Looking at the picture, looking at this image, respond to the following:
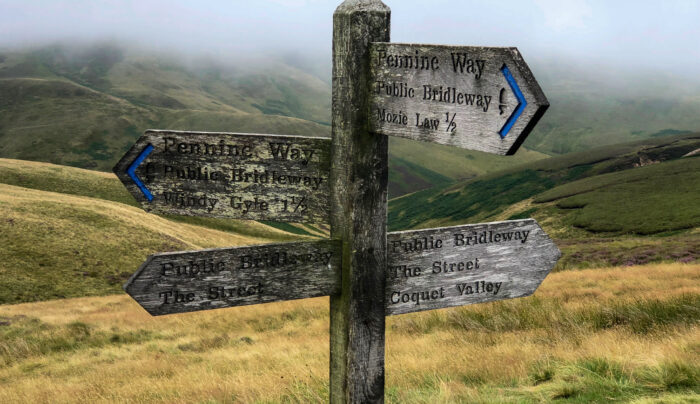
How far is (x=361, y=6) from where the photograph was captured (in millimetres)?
3352

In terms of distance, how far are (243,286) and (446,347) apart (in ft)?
15.0

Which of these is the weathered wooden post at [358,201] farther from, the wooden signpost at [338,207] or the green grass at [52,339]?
the green grass at [52,339]

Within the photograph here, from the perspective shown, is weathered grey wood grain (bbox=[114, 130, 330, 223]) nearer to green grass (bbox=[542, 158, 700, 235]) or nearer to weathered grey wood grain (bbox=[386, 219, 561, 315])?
weathered grey wood grain (bbox=[386, 219, 561, 315])

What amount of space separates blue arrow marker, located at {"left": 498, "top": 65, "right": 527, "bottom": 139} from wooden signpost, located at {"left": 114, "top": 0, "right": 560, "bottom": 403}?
1.62 feet

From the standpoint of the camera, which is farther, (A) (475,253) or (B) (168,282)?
(A) (475,253)

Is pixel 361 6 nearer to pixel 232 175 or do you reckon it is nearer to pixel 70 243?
pixel 232 175

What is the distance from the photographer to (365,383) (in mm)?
3602

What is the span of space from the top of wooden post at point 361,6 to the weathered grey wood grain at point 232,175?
80 centimetres

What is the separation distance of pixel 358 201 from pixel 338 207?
0.52 feet

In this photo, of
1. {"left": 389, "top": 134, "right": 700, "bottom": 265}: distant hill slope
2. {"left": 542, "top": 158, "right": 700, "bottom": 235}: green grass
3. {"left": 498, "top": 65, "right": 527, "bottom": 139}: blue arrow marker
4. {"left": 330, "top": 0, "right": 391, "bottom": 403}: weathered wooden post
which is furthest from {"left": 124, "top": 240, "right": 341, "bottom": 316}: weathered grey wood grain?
{"left": 542, "top": 158, "right": 700, "bottom": 235}: green grass

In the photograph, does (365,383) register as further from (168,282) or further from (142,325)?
(142,325)

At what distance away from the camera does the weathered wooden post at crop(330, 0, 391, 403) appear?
3375 mm

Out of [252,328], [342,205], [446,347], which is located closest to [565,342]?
[446,347]

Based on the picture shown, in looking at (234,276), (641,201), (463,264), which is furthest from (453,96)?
(641,201)
